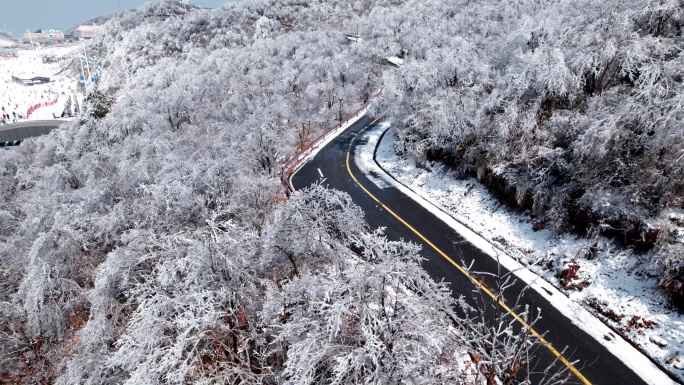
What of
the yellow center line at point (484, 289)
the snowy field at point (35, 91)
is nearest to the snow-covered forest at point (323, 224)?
the yellow center line at point (484, 289)

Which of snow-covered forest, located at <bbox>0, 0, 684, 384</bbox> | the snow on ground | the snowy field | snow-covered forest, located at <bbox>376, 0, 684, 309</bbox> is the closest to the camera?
snow-covered forest, located at <bbox>0, 0, 684, 384</bbox>

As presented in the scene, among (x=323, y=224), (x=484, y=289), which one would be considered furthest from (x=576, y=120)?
(x=323, y=224)

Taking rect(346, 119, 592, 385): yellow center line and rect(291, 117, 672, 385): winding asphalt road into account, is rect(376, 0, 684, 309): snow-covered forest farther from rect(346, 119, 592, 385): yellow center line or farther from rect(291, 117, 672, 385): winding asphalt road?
rect(346, 119, 592, 385): yellow center line

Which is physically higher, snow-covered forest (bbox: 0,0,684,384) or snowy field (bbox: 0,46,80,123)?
snow-covered forest (bbox: 0,0,684,384)

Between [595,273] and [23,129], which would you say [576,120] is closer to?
[595,273]

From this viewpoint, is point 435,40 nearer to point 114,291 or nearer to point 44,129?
point 114,291

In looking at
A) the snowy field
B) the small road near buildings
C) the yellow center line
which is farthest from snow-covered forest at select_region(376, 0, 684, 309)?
the snowy field
